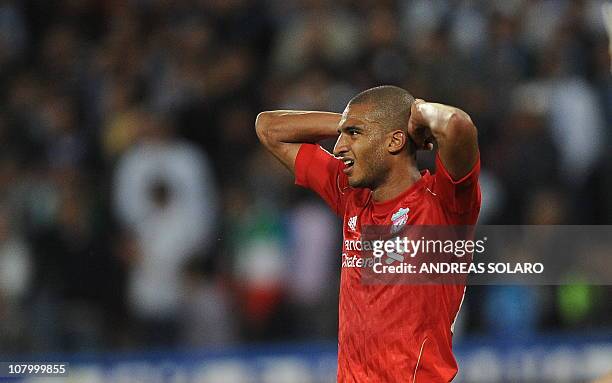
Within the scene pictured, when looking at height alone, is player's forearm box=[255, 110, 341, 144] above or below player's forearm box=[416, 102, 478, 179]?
above

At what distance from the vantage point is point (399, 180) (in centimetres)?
483

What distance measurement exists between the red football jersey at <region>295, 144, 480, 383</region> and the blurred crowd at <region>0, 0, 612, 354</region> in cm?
375

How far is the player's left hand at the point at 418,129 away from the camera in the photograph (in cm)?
457

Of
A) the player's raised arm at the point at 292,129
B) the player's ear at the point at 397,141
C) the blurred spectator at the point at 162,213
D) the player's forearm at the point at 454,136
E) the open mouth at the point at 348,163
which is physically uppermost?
the blurred spectator at the point at 162,213

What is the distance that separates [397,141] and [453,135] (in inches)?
19.5

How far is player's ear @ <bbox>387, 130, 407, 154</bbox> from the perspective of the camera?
4.77 meters

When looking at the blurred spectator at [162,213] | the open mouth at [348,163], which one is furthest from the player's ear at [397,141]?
the blurred spectator at [162,213]

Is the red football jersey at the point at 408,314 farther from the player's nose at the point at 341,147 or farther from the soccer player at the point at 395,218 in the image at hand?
the player's nose at the point at 341,147

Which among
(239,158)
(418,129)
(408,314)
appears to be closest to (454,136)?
(418,129)

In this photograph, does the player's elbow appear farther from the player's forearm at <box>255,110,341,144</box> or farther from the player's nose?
the player's forearm at <box>255,110,341,144</box>

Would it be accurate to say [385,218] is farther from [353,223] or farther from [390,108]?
[390,108]

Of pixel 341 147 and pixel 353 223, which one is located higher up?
pixel 341 147

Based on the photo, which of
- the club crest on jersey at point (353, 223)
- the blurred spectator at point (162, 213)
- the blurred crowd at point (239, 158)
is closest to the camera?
the club crest on jersey at point (353, 223)

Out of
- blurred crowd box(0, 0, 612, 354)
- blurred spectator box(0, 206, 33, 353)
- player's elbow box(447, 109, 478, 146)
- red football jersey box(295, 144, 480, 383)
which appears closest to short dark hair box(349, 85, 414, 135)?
red football jersey box(295, 144, 480, 383)
